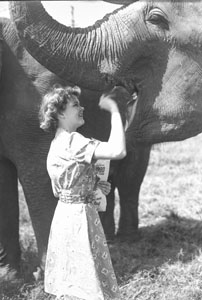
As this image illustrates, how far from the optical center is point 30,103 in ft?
11.7

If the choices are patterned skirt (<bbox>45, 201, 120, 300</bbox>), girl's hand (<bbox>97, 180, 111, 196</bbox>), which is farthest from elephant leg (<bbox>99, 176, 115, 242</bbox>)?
patterned skirt (<bbox>45, 201, 120, 300</bbox>)

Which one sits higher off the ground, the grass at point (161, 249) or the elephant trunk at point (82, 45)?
the elephant trunk at point (82, 45)

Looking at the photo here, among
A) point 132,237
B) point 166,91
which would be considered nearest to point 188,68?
point 166,91

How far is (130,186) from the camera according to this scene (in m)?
4.96

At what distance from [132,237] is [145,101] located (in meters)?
1.87

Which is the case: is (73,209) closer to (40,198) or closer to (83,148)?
(83,148)

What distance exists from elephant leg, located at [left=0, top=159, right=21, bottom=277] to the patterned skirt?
976 mm

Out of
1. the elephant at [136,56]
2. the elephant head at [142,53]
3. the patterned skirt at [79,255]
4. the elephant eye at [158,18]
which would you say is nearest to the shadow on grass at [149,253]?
the patterned skirt at [79,255]

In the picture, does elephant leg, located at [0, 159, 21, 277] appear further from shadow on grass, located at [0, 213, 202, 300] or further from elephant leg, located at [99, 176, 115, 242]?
elephant leg, located at [99, 176, 115, 242]

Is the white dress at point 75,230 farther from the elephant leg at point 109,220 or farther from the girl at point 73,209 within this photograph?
the elephant leg at point 109,220

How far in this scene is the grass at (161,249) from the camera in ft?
12.5

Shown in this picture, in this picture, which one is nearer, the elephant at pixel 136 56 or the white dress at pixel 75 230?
the white dress at pixel 75 230

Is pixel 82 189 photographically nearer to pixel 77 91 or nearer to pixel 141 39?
pixel 77 91

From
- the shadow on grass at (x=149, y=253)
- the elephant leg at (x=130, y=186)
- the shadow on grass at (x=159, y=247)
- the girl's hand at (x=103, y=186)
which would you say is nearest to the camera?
the girl's hand at (x=103, y=186)
